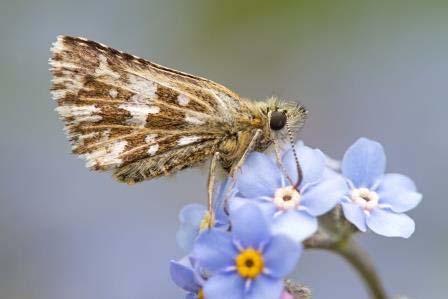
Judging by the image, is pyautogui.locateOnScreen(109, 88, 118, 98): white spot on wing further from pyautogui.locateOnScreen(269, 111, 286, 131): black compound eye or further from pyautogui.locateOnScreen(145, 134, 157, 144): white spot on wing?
pyautogui.locateOnScreen(269, 111, 286, 131): black compound eye

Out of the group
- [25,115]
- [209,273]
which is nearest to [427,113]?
[25,115]

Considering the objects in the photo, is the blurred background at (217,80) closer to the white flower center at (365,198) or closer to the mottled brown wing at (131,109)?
the mottled brown wing at (131,109)

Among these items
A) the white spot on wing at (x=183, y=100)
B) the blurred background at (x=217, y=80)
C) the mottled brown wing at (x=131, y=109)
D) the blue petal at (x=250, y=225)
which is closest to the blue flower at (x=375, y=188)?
the blue petal at (x=250, y=225)

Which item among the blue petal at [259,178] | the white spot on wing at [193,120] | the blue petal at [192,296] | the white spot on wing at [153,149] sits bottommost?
the blue petal at [192,296]

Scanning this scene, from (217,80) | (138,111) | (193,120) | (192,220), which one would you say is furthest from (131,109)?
(217,80)

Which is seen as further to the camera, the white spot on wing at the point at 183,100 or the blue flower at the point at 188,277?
the white spot on wing at the point at 183,100

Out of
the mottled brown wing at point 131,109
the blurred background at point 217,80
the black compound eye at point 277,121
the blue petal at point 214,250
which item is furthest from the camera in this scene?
the blurred background at point 217,80

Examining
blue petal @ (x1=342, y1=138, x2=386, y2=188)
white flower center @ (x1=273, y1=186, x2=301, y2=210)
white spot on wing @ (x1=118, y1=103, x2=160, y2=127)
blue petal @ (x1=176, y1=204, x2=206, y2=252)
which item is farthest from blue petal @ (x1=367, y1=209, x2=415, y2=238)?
white spot on wing @ (x1=118, y1=103, x2=160, y2=127)

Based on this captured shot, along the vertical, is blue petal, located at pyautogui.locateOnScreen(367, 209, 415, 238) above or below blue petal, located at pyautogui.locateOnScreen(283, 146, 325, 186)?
below
